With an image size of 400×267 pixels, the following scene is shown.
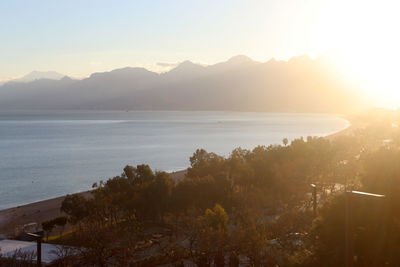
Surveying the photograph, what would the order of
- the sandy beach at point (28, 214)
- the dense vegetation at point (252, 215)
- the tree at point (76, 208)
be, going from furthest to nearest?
the sandy beach at point (28, 214) < the tree at point (76, 208) < the dense vegetation at point (252, 215)

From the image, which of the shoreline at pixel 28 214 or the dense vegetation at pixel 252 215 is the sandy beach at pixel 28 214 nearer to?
the shoreline at pixel 28 214

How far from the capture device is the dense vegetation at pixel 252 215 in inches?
293

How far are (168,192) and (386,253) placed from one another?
14945 mm

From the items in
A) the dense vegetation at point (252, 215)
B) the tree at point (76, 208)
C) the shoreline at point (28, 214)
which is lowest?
the shoreline at point (28, 214)

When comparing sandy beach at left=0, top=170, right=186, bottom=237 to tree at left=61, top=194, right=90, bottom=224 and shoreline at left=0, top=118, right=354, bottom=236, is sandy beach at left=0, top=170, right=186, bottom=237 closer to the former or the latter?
shoreline at left=0, top=118, right=354, bottom=236

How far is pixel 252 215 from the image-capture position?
16.5 meters

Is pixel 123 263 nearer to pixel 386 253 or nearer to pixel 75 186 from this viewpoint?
pixel 386 253

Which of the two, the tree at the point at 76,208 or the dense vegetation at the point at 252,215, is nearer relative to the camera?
the dense vegetation at the point at 252,215

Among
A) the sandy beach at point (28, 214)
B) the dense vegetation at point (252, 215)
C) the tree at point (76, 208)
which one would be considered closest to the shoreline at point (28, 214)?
the sandy beach at point (28, 214)

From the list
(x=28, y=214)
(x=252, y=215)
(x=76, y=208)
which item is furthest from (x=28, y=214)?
(x=252, y=215)

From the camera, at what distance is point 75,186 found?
36.0m

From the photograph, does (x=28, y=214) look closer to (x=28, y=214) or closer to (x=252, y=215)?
(x=28, y=214)

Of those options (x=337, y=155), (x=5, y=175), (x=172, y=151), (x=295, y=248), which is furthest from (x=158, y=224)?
(x=172, y=151)

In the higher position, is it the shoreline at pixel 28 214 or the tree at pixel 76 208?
the tree at pixel 76 208
